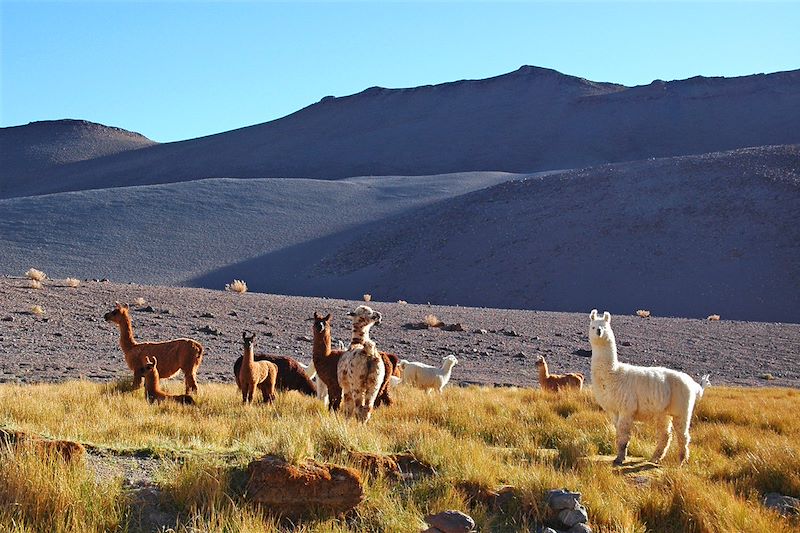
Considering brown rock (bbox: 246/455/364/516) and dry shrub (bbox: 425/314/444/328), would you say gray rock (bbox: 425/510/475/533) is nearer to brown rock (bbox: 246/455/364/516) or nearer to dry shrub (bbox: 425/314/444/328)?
brown rock (bbox: 246/455/364/516)

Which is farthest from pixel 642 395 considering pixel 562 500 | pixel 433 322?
pixel 433 322

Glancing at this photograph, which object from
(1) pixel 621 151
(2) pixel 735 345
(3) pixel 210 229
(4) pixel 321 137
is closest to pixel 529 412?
(2) pixel 735 345

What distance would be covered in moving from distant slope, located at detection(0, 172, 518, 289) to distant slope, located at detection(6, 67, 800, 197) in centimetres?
3813

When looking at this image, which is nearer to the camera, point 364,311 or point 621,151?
point 364,311

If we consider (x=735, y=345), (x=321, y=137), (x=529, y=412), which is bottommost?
→ (x=735, y=345)

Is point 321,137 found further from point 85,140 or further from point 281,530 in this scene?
point 281,530

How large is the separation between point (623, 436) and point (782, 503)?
1.73 metres

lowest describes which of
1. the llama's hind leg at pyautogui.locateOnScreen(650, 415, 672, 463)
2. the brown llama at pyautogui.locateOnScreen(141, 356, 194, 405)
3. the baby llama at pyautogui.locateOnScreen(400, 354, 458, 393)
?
the baby llama at pyautogui.locateOnScreen(400, 354, 458, 393)

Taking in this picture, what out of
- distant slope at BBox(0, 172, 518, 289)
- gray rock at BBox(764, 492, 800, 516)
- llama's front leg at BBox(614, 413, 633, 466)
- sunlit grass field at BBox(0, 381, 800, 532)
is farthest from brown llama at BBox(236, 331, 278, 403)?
distant slope at BBox(0, 172, 518, 289)

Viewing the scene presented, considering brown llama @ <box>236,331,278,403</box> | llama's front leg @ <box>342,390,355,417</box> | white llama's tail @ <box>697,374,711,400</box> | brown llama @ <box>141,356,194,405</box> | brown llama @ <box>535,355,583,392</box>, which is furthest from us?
brown llama @ <box>535,355,583,392</box>

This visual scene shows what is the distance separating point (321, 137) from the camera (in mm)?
148000

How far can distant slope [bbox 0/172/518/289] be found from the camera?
55156 mm

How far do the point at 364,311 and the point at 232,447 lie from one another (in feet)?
8.64

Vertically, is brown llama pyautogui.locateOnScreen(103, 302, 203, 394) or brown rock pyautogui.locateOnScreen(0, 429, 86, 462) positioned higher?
brown rock pyautogui.locateOnScreen(0, 429, 86, 462)
